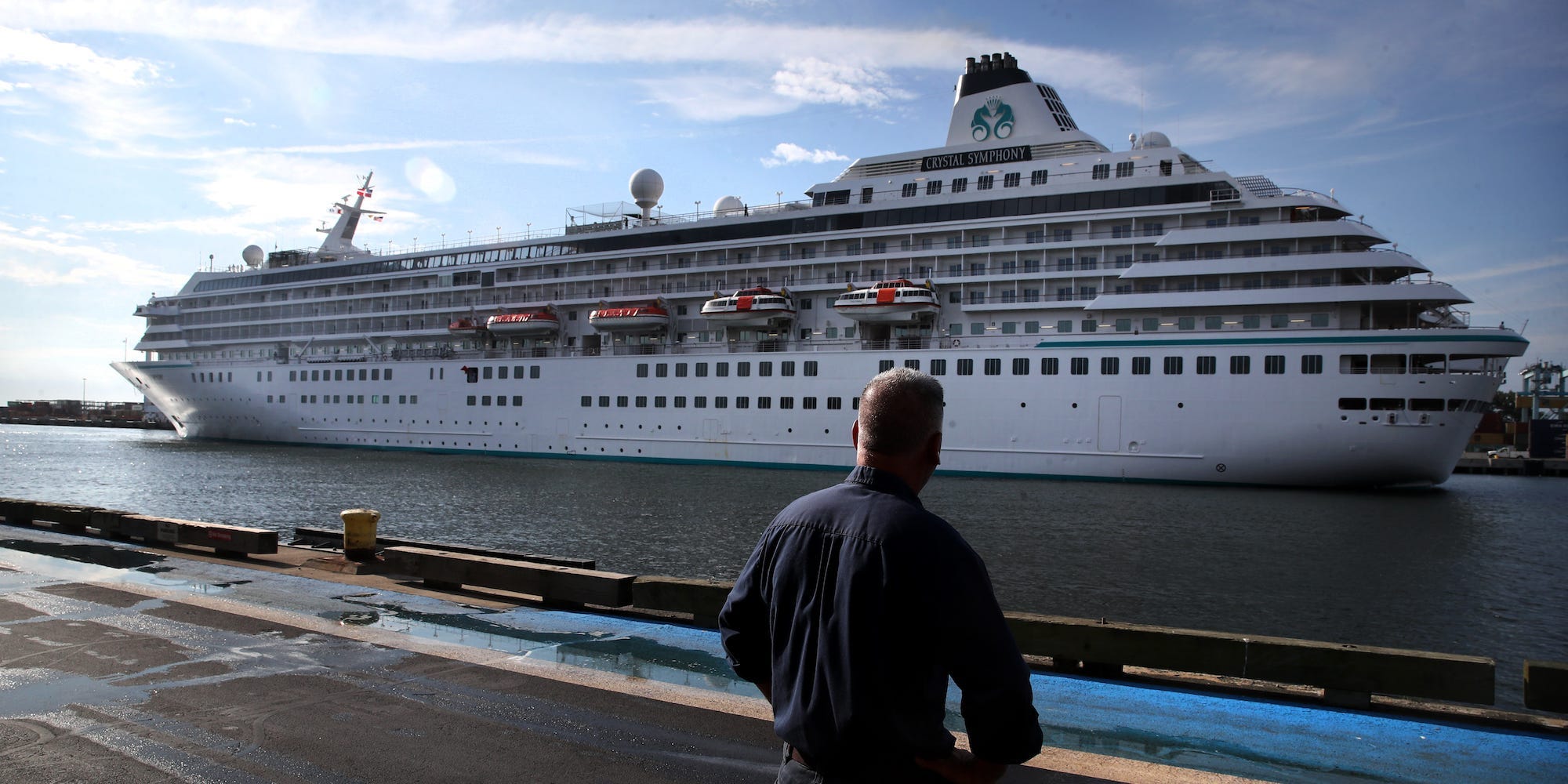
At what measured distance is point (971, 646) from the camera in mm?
2143

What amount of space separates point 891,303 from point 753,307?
6.26 metres

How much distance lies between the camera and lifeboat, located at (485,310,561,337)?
146ft

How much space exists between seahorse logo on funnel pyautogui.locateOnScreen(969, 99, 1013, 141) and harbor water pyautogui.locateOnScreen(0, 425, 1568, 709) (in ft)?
49.5

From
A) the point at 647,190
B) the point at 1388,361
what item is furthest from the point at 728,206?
the point at 1388,361

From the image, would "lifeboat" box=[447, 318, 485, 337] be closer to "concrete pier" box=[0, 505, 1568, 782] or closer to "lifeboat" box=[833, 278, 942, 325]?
"lifeboat" box=[833, 278, 942, 325]

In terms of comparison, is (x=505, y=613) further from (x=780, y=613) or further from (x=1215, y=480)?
(x=1215, y=480)

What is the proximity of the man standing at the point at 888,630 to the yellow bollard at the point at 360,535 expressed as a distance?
32.0ft

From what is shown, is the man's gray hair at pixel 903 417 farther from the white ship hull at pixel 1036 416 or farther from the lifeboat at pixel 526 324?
→ the lifeboat at pixel 526 324

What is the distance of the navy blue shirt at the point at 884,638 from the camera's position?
2.12 meters

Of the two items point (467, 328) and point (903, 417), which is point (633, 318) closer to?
point (467, 328)

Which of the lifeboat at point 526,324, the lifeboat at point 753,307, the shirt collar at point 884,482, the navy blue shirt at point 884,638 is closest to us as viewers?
the navy blue shirt at point 884,638

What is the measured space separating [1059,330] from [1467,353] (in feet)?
40.7

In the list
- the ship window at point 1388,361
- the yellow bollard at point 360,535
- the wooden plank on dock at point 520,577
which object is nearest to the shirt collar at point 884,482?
the wooden plank on dock at point 520,577

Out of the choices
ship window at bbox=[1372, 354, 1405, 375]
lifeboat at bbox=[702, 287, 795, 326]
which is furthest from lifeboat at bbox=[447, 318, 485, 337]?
ship window at bbox=[1372, 354, 1405, 375]
